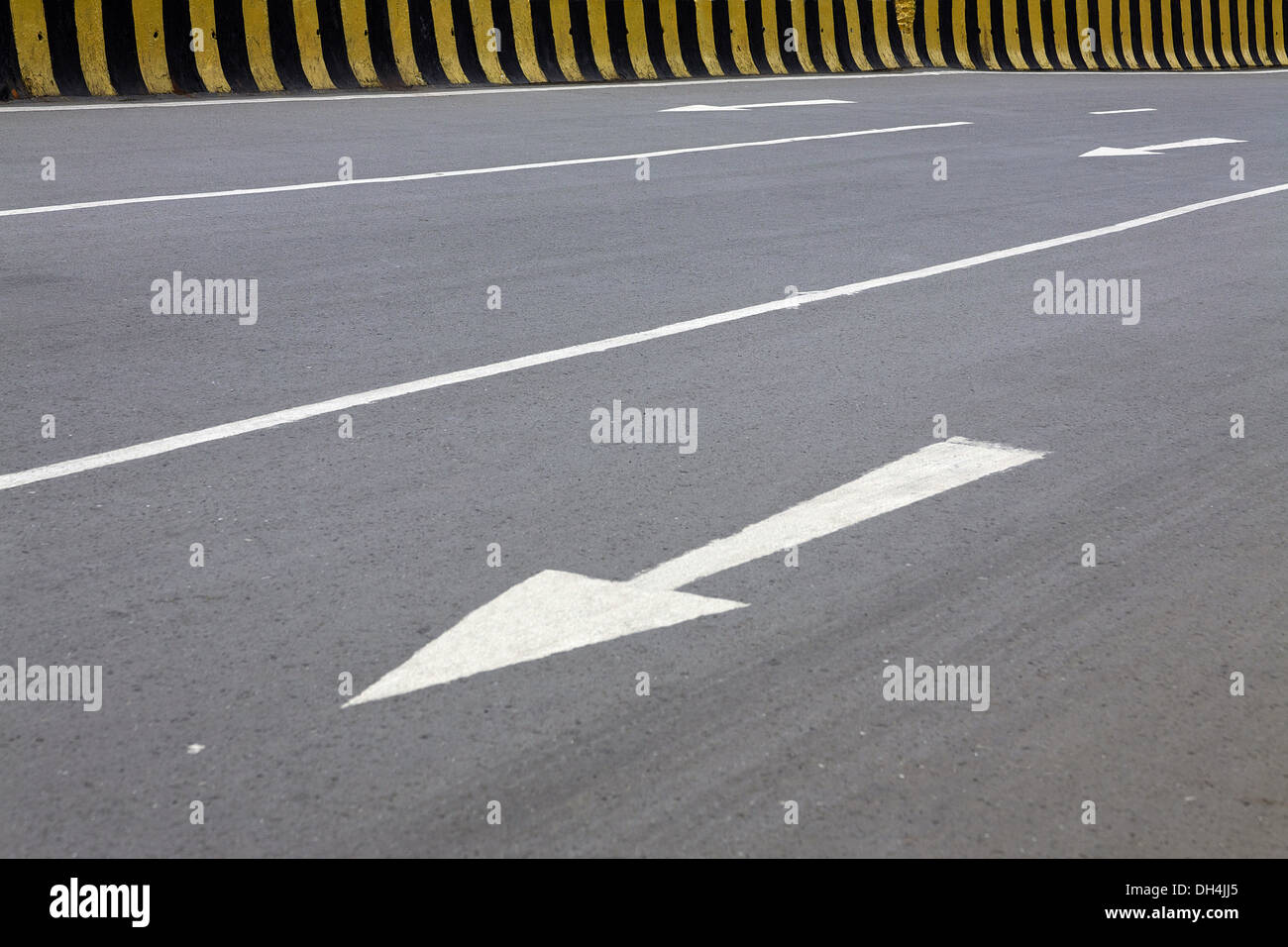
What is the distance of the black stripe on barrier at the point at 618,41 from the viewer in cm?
1827

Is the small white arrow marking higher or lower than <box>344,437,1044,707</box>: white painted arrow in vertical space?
higher

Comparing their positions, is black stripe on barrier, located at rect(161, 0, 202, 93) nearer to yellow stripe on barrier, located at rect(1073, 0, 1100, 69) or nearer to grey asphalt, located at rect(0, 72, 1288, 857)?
grey asphalt, located at rect(0, 72, 1288, 857)

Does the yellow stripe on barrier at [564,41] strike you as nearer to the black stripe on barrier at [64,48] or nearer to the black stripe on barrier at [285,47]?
the black stripe on barrier at [285,47]

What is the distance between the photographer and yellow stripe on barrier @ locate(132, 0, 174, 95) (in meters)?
14.1

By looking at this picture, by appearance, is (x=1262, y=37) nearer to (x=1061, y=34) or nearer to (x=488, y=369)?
(x=1061, y=34)

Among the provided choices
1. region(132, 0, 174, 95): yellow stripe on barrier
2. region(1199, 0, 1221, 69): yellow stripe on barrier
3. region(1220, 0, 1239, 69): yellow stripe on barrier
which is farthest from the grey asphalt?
region(1220, 0, 1239, 69): yellow stripe on barrier

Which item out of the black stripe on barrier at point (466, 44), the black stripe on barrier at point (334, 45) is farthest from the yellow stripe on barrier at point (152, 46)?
the black stripe on barrier at point (466, 44)

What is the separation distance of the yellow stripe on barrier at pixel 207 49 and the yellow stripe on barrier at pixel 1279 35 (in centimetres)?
2061

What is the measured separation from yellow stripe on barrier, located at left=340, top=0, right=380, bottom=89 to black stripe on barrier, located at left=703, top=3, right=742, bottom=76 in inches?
205

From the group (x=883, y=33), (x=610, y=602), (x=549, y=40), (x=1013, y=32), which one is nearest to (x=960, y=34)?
(x=1013, y=32)

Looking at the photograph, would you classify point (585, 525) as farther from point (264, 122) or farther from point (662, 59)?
point (662, 59)

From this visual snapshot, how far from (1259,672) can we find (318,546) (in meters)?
2.46

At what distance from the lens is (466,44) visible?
1683 centimetres

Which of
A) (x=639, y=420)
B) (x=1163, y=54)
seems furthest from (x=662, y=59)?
(x=639, y=420)
